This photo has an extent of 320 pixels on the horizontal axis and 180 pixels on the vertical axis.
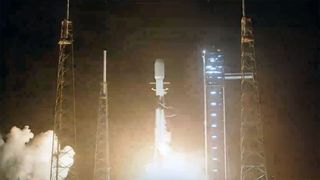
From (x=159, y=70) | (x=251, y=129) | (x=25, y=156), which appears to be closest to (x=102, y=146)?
(x=25, y=156)

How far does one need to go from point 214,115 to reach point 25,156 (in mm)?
9280

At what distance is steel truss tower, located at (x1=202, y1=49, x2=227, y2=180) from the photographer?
22.3 meters

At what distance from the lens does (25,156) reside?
68.3 ft

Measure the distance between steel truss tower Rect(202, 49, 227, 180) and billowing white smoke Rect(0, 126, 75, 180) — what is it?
6710mm

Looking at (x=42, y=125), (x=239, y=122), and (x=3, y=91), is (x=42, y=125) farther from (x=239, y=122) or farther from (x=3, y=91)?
(x=239, y=122)

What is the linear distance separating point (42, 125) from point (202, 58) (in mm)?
8561

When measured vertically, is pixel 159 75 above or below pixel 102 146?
above

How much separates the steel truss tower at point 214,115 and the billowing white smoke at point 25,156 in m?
6.71

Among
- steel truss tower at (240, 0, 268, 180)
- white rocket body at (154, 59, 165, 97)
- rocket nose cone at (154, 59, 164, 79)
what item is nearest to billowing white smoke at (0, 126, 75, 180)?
white rocket body at (154, 59, 165, 97)

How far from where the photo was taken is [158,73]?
2114 centimetres

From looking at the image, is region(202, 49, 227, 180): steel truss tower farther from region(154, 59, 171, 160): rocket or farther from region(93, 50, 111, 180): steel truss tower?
region(93, 50, 111, 180): steel truss tower

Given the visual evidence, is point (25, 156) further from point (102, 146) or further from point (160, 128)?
point (160, 128)

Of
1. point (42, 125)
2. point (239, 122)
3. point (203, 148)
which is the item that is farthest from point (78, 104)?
point (239, 122)

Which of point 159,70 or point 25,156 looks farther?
point 159,70
